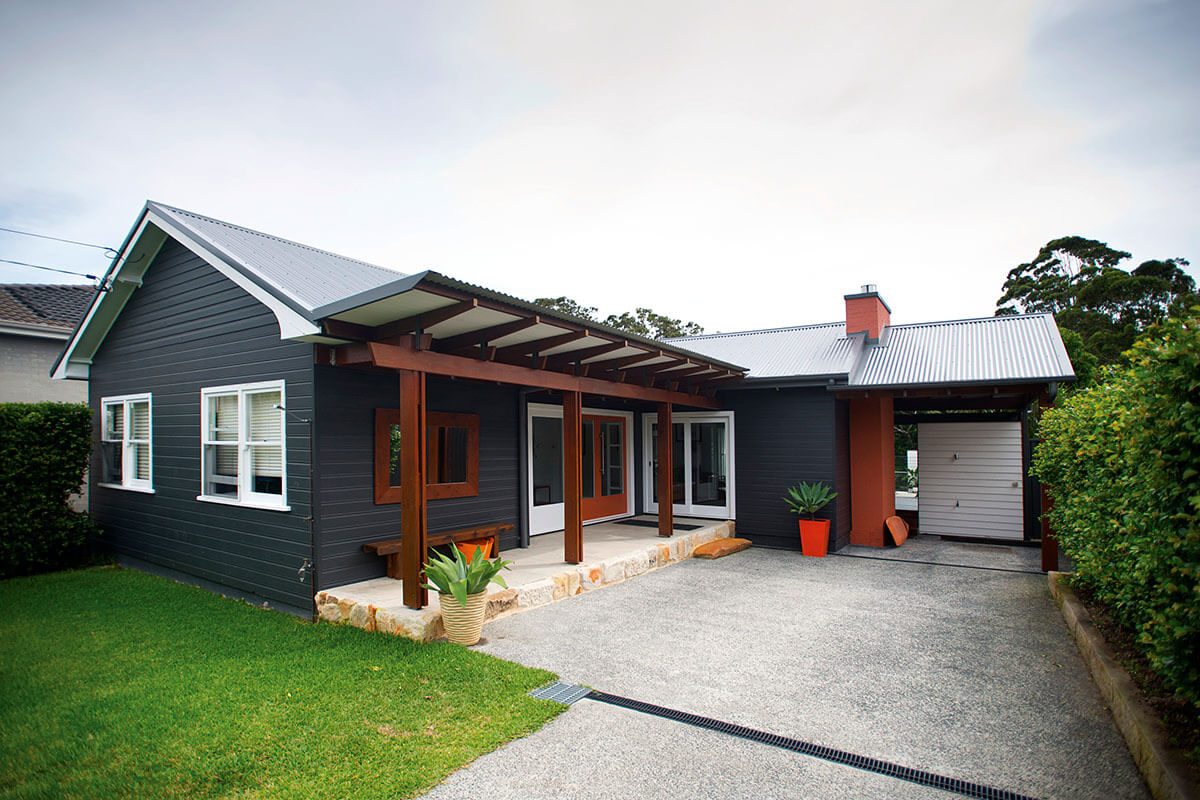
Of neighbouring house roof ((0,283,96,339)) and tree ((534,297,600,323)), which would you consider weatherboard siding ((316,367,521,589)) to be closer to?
neighbouring house roof ((0,283,96,339))

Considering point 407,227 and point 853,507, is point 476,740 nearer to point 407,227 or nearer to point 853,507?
point 853,507

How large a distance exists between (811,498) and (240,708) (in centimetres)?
716

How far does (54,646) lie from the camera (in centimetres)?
495

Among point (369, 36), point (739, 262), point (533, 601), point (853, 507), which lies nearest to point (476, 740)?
point (533, 601)

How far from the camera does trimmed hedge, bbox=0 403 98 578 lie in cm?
771

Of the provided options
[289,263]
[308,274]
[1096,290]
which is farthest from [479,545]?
[1096,290]

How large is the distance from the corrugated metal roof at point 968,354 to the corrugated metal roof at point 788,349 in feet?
1.22

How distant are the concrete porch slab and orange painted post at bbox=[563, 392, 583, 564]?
0.21 meters

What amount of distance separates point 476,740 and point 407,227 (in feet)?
56.0

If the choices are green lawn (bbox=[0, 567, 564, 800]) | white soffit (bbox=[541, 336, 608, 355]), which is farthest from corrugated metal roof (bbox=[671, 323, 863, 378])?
green lawn (bbox=[0, 567, 564, 800])

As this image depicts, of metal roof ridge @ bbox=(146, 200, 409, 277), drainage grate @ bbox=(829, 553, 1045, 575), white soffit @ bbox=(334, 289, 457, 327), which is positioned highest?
metal roof ridge @ bbox=(146, 200, 409, 277)

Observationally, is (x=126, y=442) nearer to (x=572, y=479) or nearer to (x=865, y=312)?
(x=572, y=479)

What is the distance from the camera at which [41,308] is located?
11.2 m

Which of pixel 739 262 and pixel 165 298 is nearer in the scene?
pixel 165 298
